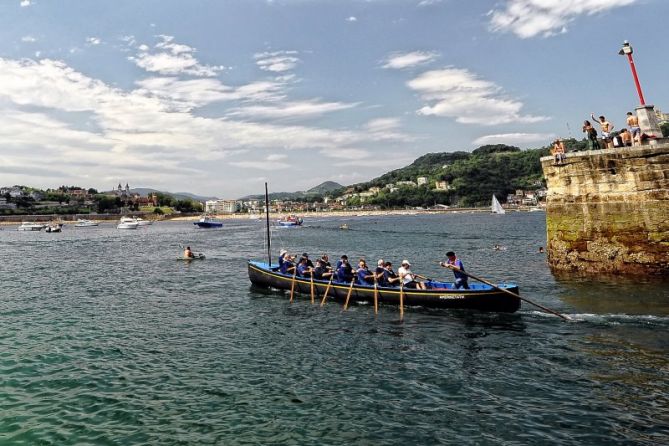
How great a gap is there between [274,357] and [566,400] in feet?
30.9

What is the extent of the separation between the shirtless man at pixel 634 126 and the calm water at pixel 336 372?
8068 mm

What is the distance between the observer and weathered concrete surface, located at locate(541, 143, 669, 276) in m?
23.2

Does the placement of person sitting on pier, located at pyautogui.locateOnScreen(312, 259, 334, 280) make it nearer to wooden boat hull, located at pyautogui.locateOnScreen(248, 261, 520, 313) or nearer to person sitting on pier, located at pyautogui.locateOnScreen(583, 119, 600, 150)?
wooden boat hull, located at pyautogui.locateOnScreen(248, 261, 520, 313)

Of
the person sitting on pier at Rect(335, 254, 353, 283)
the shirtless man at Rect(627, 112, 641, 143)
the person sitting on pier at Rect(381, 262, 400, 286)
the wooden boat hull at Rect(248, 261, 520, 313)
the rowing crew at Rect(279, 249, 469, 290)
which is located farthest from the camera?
the person sitting on pier at Rect(335, 254, 353, 283)

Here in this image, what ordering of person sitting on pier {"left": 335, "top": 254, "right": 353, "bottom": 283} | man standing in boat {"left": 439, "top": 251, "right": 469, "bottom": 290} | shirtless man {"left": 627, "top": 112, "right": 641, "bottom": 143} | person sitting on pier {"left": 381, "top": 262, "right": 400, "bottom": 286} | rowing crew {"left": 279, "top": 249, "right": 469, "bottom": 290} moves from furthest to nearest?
person sitting on pier {"left": 335, "top": 254, "right": 353, "bottom": 283} → shirtless man {"left": 627, "top": 112, "right": 641, "bottom": 143} → person sitting on pier {"left": 381, "top": 262, "right": 400, "bottom": 286} → rowing crew {"left": 279, "top": 249, "right": 469, "bottom": 290} → man standing in boat {"left": 439, "top": 251, "right": 469, "bottom": 290}

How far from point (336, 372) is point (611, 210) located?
64.3 feet

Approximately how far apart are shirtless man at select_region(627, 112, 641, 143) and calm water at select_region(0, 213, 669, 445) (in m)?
8.07

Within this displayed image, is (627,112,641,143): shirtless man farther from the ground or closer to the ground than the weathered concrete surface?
farther from the ground

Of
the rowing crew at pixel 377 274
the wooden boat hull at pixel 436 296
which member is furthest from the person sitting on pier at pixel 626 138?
the rowing crew at pixel 377 274

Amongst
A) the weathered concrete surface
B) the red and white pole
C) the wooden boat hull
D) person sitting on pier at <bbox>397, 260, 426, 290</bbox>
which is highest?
the red and white pole

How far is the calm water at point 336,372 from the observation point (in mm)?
10547

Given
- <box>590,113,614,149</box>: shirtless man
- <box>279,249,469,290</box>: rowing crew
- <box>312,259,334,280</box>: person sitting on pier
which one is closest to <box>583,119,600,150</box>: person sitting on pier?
<box>590,113,614,149</box>: shirtless man

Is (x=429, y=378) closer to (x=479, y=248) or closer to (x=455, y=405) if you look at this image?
(x=455, y=405)

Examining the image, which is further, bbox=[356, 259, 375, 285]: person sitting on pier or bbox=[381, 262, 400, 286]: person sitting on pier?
bbox=[356, 259, 375, 285]: person sitting on pier
